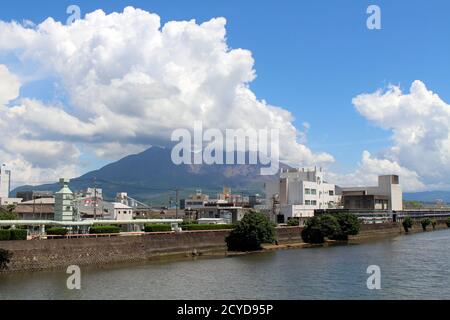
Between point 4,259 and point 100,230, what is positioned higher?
point 100,230

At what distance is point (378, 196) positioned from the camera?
125812mm

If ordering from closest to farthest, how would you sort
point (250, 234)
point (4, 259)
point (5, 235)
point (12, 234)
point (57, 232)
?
point (4, 259)
point (5, 235)
point (12, 234)
point (57, 232)
point (250, 234)

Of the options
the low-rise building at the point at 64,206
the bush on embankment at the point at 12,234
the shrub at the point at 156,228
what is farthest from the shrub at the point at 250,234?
the bush on embankment at the point at 12,234

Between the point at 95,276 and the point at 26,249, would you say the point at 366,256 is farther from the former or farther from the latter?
the point at 26,249

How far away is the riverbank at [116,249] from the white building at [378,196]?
2256 inches

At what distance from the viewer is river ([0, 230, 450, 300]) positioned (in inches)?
1217

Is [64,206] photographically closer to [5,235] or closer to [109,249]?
[109,249]

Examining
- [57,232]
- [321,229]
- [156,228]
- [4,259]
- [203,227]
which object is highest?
[57,232]

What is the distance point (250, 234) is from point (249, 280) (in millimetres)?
23880

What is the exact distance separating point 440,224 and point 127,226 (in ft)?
366

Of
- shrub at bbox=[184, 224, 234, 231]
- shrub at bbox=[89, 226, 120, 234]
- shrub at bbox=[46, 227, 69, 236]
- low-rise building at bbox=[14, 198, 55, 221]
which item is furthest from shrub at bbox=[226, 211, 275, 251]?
low-rise building at bbox=[14, 198, 55, 221]

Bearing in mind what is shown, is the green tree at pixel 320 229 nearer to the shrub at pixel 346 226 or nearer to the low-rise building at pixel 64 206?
the shrub at pixel 346 226

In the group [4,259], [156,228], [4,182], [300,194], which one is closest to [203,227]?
[156,228]

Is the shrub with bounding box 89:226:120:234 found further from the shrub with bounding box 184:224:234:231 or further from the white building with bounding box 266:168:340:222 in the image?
the white building with bounding box 266:168:340:222
